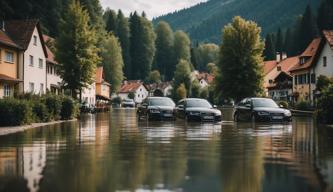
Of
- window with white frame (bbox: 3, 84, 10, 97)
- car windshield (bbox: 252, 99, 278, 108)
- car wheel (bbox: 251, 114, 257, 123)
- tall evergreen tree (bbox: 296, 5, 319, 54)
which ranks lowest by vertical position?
car wheel (bbox: 251, 114, 257, 123)

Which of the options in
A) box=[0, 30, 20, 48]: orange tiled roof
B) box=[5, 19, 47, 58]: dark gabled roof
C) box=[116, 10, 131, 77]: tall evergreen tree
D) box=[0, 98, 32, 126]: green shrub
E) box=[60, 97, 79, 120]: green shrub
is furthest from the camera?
box=[116, 10, 131, 77]: tall evergreen tree

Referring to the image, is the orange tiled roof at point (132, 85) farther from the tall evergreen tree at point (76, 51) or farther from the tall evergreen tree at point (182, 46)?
the tall evergreen tree at point (76, 51)

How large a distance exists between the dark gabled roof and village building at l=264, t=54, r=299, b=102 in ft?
132

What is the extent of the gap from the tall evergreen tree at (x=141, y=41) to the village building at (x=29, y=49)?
95.6 meters

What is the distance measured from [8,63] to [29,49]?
4524 millimetres

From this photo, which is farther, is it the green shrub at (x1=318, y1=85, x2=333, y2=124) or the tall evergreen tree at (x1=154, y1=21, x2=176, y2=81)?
the tall evergreen tree at (x1=154, y1=21, x2=176, y2=81)

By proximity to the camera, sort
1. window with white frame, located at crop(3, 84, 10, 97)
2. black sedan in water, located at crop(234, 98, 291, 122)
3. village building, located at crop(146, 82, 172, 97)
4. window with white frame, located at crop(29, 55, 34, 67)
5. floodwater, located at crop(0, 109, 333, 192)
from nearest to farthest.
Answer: floodwater, located at crop(0, 109, 333, 192)
black sedan in water, located at crop(234, 98, 291, 122)
window with white frame, located at crop(3, 84, 10, 97)
window with white frame, located at crop(29, 55, 34, 67)
village building, located at crop(146, 82, 172, 97)

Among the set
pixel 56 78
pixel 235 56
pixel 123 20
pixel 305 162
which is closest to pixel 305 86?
pixel 235 56

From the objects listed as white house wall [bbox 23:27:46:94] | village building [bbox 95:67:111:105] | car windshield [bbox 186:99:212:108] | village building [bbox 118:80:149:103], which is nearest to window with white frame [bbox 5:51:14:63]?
white house wall [bbox 23:27:46:94]

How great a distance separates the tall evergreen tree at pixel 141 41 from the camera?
146 meters

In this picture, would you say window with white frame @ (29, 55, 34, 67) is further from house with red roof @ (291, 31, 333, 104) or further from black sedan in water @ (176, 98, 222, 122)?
house with red roof @ (291, 31, 333, 104)

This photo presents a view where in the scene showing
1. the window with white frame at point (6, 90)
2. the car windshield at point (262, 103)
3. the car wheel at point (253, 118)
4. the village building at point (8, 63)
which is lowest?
the car wheel at point (253, 118)

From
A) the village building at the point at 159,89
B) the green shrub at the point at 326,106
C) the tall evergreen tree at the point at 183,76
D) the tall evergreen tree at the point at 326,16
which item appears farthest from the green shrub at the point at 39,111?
the village building at the point at 159,89

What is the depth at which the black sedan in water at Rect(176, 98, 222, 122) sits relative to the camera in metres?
31.9
